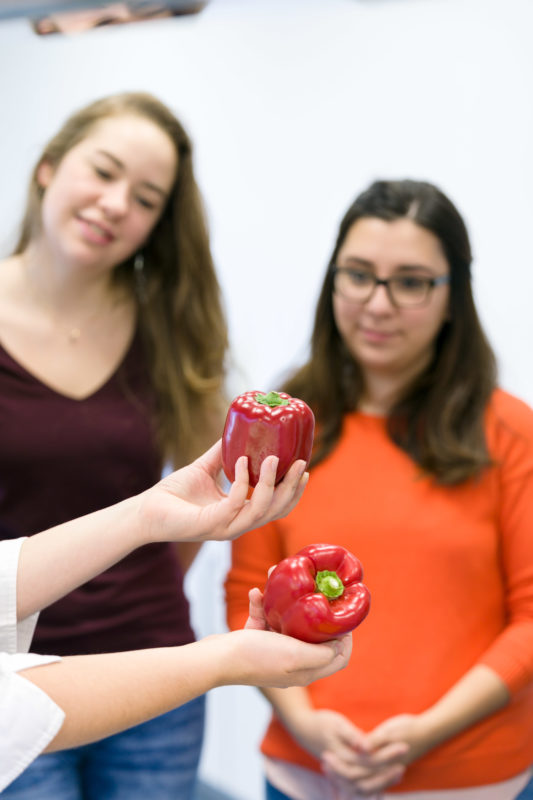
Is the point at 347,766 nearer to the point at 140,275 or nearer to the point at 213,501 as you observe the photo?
the point at 213,501

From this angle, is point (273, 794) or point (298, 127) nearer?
point (273, 794)

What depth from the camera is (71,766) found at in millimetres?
783

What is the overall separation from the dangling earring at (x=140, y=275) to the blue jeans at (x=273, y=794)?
0.47 meters

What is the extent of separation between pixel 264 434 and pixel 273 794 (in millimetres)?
437

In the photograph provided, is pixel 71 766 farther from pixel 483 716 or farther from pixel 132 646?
pixel 483 716

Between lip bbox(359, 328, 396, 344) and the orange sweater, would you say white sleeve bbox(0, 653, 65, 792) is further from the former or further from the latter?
lip bbox(359, 328, 396, 344)

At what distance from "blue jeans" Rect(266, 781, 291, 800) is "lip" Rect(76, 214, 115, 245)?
517mm

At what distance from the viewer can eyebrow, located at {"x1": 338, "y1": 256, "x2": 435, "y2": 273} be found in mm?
614

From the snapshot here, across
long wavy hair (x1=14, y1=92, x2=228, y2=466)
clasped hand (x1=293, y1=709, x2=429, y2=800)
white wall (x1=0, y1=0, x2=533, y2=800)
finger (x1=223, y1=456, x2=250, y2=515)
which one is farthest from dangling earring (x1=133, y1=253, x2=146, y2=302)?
clasped hand (x1=293, y1=709, x2=429, y2=800)

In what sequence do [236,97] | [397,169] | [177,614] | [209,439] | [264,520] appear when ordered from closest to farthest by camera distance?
1. [264,520]
2. [209,439]
3. [177,614]
4. [397,169]
5. [236,97]

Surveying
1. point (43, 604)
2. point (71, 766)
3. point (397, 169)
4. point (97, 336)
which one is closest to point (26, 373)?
point (97, 336)

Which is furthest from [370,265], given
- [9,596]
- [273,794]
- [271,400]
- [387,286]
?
[273,794]

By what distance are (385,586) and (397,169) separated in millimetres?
695

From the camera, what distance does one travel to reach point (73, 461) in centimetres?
62
